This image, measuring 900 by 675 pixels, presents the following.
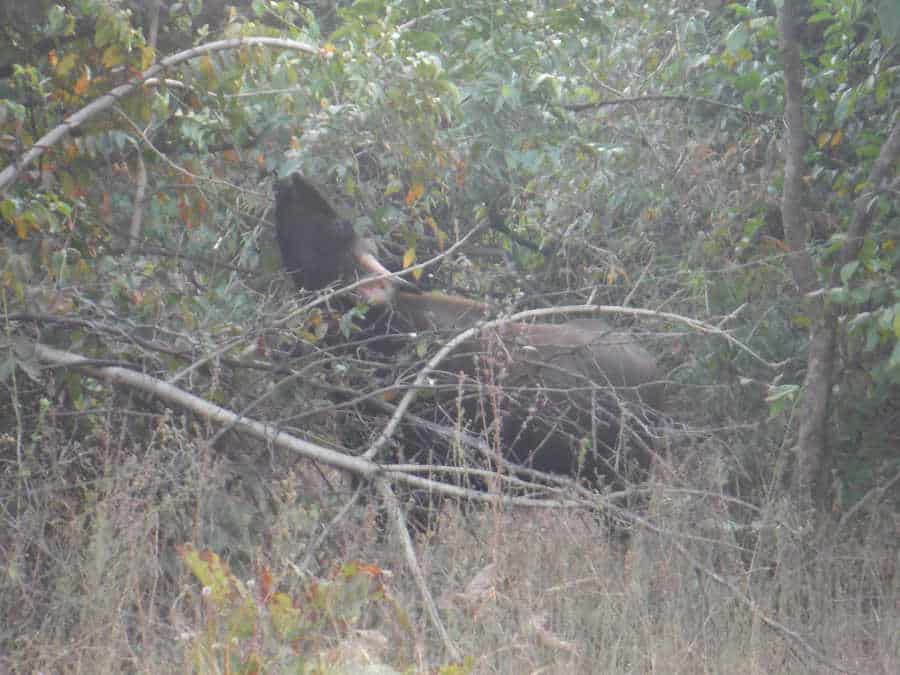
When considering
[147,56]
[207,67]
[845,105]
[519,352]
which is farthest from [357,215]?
[845,105]

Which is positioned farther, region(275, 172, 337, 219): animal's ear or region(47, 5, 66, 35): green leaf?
region(275, 172, 337, 219): animal's ear

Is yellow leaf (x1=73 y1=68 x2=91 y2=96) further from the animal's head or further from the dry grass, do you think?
the animal's head

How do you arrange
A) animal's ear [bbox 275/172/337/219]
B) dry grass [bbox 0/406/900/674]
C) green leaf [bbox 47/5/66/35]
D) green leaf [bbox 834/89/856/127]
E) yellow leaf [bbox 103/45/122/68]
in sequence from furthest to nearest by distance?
animal's ear [bbox 275/172/337/219], green leaf [bbox 834/89/856/127], yellow leaf [bbox 103/45/122/68], green leaf [bbox 47/5/66/35], dry grass [bbox 0/406/900/674]

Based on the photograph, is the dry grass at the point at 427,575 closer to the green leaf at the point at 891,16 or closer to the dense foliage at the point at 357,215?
the dense foliage at the point at 357,215

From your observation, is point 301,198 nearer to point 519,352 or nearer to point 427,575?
point 519,352

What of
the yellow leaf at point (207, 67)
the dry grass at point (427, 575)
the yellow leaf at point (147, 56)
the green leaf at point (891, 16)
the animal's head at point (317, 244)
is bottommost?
the dry grass at point (427, 575)

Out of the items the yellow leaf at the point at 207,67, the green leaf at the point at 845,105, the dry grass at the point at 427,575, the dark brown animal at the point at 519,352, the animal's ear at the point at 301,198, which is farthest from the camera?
the animal's ear at the point at 301,198

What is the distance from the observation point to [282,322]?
4.92m

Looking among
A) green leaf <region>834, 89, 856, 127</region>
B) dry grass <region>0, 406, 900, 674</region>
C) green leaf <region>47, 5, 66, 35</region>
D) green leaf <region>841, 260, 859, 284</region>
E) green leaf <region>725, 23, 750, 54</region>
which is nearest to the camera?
dry grass <region>0, 406, 900, 674</region>

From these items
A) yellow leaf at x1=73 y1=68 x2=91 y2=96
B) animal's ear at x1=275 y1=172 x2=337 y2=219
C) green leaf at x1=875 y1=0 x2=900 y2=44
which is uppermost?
green leaf at x1=875 y1=0 x2=900 y2=44

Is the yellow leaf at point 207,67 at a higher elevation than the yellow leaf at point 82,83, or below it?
higher

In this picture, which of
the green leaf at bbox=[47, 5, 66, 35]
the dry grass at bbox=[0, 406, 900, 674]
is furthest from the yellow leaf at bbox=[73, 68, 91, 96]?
the dry grass at bbox=[0, 406, 900, 674]

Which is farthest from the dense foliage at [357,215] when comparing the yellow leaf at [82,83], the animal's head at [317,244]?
the animal's head at [317,244]

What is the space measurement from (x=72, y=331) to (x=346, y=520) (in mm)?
1462
